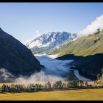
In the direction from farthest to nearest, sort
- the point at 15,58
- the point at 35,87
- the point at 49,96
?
the point at 15,58
the point at 35,87
the point at 49,96

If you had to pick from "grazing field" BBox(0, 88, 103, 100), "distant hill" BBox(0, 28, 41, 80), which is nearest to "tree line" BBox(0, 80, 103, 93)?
"grazing field" BBox(0, 88, 103, 100)

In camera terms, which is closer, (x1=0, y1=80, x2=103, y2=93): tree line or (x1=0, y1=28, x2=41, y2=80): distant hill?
(x1=0, y1=80, x2=103, y2=93): tree line

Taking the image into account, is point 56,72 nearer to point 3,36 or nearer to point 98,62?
point 98,62

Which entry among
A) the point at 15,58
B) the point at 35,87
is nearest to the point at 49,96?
the point at 35,87

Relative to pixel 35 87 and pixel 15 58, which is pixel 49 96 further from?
pixel 15 58

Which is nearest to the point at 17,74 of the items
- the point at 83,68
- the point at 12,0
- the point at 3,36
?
the point at 3,36

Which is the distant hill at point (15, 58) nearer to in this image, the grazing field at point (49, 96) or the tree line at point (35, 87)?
the tree line at point (35, 87)

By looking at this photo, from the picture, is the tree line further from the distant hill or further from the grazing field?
the distant hill

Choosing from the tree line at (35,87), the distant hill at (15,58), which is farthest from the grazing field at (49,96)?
the distant hill at (15,58)
